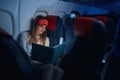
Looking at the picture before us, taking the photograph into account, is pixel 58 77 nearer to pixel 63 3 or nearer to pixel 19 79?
pixel 19 79

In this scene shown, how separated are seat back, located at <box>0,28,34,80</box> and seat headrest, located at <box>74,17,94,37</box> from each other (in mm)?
1779

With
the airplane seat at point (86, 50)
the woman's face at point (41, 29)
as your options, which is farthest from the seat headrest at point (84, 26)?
the woman's face at point (41, 29)

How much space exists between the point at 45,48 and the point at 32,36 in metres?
1.18

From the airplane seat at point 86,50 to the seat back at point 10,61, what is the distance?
1793 millimetres

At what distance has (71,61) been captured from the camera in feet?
10.6

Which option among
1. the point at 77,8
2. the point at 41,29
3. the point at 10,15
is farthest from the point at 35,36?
the point at 77,8

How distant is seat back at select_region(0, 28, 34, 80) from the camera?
134cm

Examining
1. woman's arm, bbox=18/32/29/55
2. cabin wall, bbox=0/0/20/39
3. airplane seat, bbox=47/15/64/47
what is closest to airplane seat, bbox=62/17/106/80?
airplane seat, bbox=47/15/64/47

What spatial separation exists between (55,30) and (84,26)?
68cm

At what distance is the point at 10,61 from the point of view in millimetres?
1344

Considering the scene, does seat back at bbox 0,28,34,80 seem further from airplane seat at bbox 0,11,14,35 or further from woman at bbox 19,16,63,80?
woman at bbox 19,16,63,80

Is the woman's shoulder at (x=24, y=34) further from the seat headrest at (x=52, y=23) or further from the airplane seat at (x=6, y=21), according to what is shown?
the seat headrest at (x=52, y=23)

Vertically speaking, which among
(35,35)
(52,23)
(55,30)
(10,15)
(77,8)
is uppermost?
(77,8)

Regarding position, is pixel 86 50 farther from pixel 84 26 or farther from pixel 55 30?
pixel 55 30
